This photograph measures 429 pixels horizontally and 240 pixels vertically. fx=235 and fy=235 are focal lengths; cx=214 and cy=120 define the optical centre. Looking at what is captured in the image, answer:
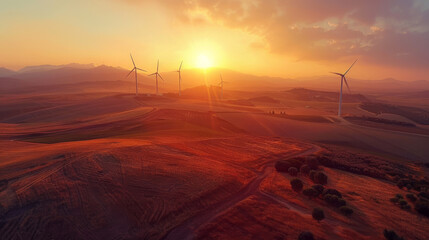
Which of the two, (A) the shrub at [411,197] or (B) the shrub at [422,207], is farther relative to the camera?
(A) the shrub at [411,197]

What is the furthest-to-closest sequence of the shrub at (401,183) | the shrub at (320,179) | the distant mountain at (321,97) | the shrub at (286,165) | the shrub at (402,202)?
the distant mountain at (321,97)
the shrub at (286,165)
the shrub at (401,183)
the shrub at (320,179)
the shrub at (402,202)

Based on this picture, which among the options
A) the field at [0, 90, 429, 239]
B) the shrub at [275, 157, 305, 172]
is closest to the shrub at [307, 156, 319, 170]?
the shrub at [275, 157, 305, 172]

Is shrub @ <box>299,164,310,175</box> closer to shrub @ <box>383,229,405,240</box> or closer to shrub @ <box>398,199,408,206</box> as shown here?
shrub @ <box>398,199,408,206</box>

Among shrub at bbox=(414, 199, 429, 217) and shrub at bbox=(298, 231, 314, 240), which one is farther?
shrub at bbox=(414, 199, 429, 217)

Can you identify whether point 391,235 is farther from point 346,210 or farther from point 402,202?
point 402,202

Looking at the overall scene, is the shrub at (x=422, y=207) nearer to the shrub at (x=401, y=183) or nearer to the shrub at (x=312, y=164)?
the shrub at (x=401, y=183)

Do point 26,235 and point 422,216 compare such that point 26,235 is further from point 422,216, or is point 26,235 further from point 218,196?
point 422,216

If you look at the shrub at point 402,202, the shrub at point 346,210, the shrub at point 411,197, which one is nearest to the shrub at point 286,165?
the shrub at point 346,210

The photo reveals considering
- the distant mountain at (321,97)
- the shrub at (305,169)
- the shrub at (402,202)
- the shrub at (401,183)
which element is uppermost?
the distant mountain at (321,97)
